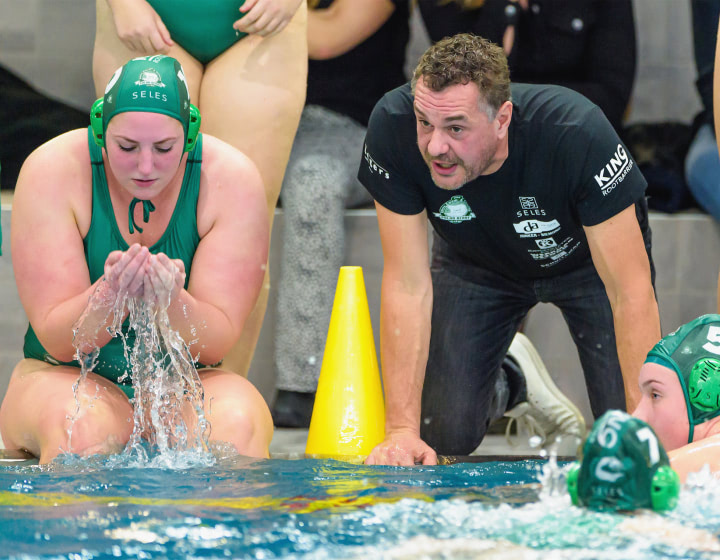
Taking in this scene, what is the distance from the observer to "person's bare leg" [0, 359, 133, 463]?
2.77m

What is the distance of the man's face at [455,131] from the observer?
294 centimetres

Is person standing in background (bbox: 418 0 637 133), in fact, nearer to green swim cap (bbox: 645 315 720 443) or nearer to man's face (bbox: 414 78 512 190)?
man's face (bbox: 414 78 512 190)

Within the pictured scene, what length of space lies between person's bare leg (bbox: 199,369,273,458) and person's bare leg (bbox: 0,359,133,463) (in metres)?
0.23

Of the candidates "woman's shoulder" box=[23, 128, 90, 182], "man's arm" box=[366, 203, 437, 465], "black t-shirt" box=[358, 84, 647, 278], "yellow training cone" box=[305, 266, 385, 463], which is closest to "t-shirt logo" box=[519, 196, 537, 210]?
"black t-shirt" box=[358, 84, 647, 278]

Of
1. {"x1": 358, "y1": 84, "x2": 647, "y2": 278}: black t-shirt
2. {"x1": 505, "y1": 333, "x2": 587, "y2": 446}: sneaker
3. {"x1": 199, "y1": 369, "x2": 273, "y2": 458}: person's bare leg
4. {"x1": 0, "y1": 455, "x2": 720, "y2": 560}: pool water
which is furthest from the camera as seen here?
{"x1": 505, "y1": 333, "x2": 587, "y2": 446}: sneaker

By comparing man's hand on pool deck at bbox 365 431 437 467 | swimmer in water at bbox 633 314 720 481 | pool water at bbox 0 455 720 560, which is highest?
swimmer in water at bbox 633 314 720 481

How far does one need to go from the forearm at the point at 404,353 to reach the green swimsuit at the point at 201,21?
40.9 inches

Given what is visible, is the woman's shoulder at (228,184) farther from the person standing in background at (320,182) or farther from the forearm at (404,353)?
the person standing in background at (320,182)

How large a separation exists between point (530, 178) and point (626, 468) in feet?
4.15

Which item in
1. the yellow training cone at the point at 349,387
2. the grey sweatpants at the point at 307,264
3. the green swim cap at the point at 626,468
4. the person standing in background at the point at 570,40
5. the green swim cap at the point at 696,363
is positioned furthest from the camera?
the person standing in background at the point at 570,40

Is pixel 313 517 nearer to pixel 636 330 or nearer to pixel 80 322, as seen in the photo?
pixel 80 322

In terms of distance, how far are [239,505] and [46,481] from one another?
501mm

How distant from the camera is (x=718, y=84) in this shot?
3.38 metres

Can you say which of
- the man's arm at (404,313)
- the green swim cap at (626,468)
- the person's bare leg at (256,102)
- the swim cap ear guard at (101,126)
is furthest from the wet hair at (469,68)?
the green swim cap at (626,468)
